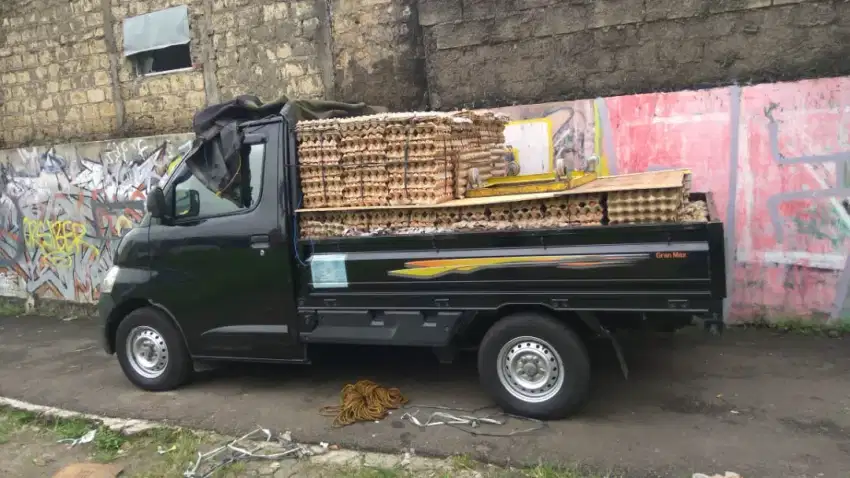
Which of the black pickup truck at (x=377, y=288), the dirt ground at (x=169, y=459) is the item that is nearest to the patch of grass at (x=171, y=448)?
the dirt ground at (x=169, y=459)

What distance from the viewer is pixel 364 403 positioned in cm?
486

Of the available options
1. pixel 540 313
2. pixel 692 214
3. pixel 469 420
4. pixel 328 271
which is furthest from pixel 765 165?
pixel 328 271

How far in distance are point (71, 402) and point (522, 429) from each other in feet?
13.3

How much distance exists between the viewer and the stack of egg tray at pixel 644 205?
3936mm

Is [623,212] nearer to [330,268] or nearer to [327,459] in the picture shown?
[330,268]

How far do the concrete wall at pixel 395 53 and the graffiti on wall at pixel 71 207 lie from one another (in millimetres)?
563

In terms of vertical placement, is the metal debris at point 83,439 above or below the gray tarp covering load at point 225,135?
below

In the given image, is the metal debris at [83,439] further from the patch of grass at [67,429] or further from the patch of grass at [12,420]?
the patch of grass at [12,420]

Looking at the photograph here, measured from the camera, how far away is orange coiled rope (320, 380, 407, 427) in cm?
471

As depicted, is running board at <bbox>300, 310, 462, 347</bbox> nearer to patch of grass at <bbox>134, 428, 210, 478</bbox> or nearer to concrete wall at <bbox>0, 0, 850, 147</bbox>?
patch of grass at <bbox>134, 428, 210, 478</bbox>

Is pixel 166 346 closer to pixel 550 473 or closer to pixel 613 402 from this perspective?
pixel 550 473

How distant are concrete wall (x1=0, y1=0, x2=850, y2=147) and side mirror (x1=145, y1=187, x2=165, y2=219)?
3.25 m

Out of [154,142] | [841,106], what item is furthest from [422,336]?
[154,142]

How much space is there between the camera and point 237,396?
5.44 metres
